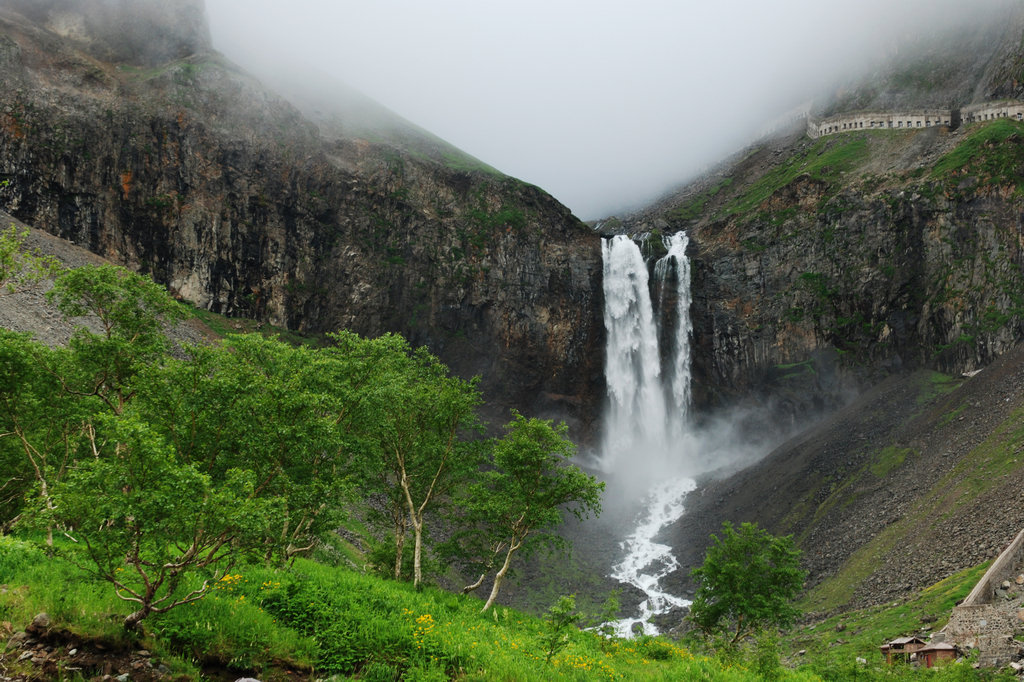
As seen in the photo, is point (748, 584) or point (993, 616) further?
point (748, 584)

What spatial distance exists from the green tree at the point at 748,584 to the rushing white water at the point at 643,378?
39.8m

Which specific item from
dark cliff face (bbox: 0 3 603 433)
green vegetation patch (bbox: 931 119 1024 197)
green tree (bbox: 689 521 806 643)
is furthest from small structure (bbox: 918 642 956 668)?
green vegetation patch (bbox: 931 119 1024 197)

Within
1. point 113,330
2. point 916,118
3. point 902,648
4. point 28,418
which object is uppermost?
point 916,118

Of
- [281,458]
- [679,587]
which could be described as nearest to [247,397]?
[281,458]

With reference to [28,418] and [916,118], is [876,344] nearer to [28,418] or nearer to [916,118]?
[916,118]

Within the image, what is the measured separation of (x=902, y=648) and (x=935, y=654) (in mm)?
1282

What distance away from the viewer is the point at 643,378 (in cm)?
7988

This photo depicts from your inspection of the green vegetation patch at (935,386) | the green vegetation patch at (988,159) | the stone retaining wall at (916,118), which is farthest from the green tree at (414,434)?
the stone retaining wall at (916,118)

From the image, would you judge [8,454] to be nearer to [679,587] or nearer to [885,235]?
[679,587]

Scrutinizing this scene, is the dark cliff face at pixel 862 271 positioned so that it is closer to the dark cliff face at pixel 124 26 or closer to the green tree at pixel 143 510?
the green tree at pixel 143 510

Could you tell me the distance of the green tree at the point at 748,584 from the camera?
27.7 meters

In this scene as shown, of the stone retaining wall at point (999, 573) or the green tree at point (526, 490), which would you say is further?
the stone retaining wall at point (999, 573)

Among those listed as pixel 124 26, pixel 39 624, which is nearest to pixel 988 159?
pixel 39 624

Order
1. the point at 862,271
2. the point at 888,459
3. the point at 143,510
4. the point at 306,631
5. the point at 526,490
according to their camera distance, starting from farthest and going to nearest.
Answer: the point at 862,271
the point at 888,459
the point at 526,490
the point at 306,631
the point at 143,510
